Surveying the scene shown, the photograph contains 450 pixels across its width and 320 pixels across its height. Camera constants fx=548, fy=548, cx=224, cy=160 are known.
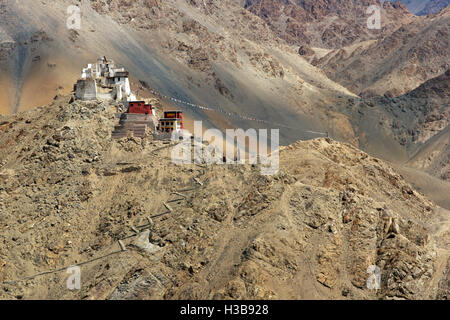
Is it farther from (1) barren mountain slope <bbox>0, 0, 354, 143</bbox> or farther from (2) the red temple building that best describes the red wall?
(1) barren mountain slope <bbox>0, 0, 354, 143</bbox>

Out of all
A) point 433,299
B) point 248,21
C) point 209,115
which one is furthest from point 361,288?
point 248,21

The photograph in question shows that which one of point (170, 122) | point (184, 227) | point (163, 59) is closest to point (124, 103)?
point (170, 122)

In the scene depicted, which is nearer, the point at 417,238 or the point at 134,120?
the point at 417,238

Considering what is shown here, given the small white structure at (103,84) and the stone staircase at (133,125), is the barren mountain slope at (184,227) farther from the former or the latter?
the small white structure at (103,84)

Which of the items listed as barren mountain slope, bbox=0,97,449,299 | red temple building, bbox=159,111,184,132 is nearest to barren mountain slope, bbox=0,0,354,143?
red temple building, bbox=159,111,184,132

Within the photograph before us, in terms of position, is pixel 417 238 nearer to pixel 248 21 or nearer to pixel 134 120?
pixel 134 120

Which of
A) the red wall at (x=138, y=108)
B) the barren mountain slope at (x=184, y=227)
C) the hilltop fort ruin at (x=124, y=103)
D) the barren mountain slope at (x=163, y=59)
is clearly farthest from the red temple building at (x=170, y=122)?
the barren mountain slope at (x=163, y=59)
